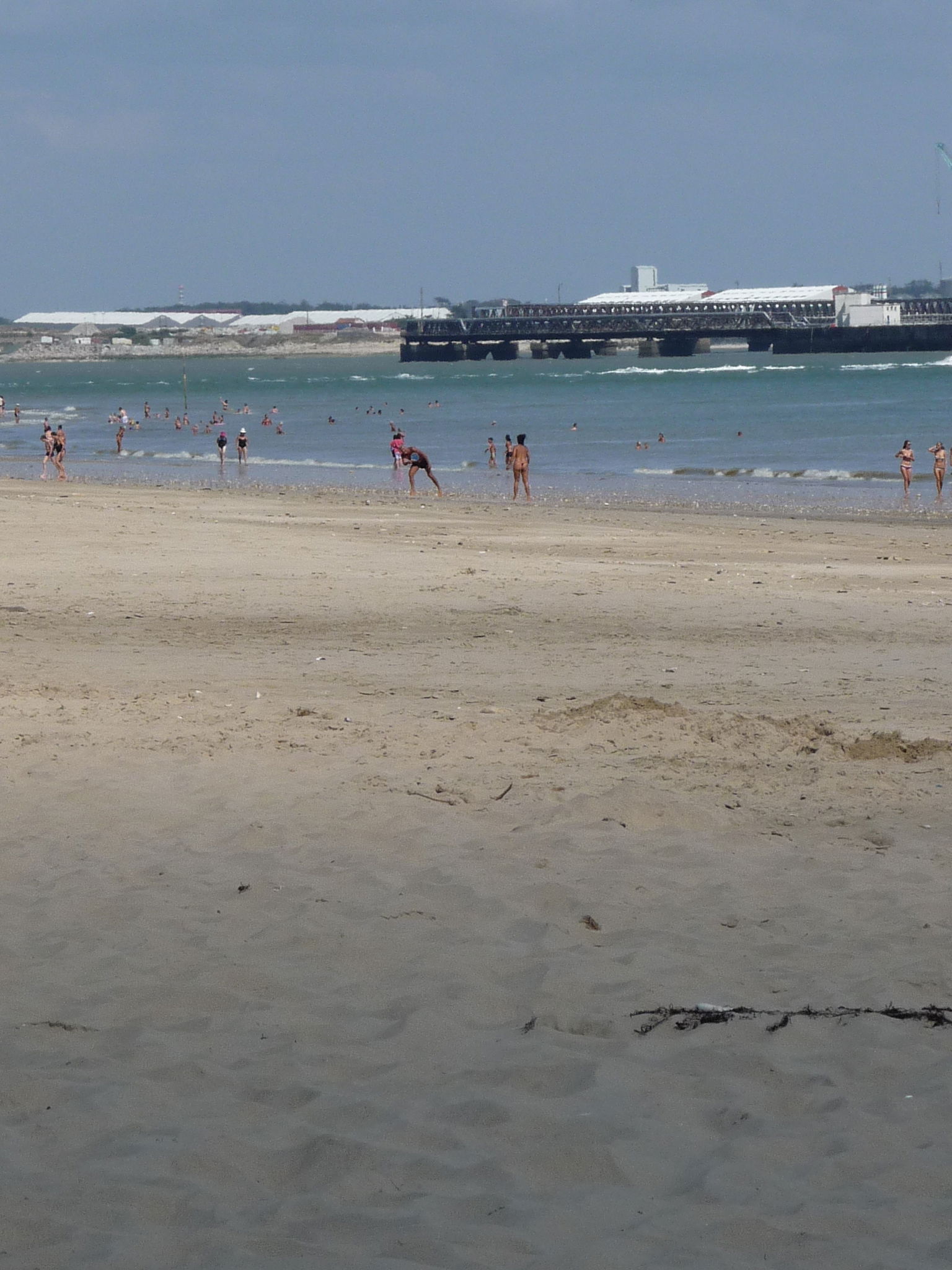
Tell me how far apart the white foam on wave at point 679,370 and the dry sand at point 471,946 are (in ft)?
383

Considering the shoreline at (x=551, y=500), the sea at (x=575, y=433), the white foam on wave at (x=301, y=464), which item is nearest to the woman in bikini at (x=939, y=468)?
the sea at (x=575, y=433)

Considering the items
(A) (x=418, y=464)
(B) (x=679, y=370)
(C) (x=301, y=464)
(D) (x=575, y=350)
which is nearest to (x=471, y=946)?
(A) (x=418, y=464)

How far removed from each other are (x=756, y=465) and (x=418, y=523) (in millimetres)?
18715

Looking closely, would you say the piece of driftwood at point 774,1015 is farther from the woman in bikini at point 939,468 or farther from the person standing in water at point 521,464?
the woman in bikini at point 939,468

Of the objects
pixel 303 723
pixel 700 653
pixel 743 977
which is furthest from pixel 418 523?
pixel 743 977

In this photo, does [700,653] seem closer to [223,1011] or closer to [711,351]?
[223,1011]

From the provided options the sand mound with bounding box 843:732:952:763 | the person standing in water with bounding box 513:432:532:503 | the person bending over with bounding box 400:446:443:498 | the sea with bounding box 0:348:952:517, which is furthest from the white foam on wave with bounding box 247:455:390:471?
the sand mound with bounding box 843:732:952:763

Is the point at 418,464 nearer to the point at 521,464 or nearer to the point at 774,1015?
the point at 521,464

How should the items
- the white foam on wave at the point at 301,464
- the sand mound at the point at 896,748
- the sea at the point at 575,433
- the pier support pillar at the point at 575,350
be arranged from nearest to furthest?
the sand mound at the point at 896,748 → the sea at the point at 575,433 → the white foam on wave at the point at 301,464 → the pier support pillar at the point at 575,350

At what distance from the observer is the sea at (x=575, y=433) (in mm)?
33844

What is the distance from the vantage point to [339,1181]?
3926 mm

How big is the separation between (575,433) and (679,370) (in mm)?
82011

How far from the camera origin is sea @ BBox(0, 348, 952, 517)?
3384 cm

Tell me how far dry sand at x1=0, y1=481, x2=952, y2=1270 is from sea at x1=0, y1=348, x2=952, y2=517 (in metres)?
18.2
